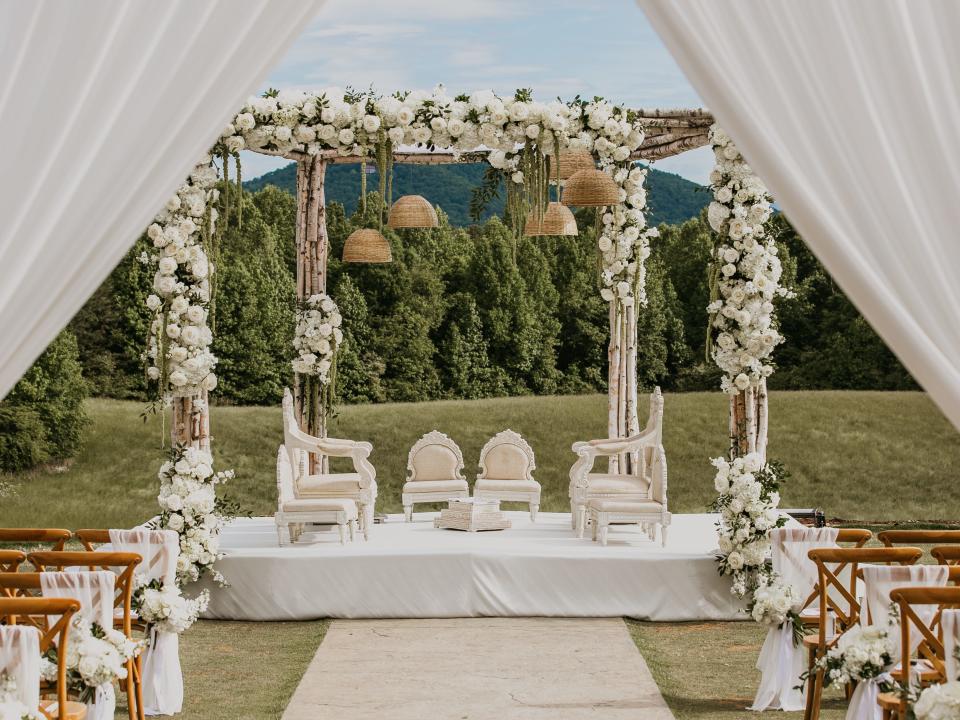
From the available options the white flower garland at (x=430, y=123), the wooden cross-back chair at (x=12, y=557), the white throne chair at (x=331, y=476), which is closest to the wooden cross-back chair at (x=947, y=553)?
the white flower garland at (x=430, y=123)

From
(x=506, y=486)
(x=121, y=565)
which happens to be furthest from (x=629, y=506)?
(x=121, y=565)

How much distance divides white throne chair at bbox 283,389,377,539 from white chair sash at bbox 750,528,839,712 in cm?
361

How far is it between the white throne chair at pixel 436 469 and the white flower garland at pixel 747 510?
293 cm

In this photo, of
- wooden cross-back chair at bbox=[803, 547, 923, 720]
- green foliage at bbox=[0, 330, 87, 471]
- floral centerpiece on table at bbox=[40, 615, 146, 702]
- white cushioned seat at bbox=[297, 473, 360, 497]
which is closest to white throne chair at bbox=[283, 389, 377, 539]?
white cushioned seat at bbox=[297, 473, 360, 497]

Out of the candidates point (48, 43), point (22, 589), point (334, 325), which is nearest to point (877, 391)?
point (334, 325)

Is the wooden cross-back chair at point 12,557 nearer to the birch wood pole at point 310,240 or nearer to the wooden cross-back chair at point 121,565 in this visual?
the wooden cross-back chair at point 121,565

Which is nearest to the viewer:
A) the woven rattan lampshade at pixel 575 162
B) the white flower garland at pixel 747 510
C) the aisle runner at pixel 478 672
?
the aisle runner at pixel 478 672

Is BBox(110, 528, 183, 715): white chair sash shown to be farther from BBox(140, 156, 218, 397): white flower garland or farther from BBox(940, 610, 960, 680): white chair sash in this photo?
BBox(940, 610, 960, 680): white chair sash

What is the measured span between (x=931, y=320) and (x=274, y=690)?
435cm

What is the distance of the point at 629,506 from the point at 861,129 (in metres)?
5.59

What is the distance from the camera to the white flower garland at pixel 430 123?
841 cm

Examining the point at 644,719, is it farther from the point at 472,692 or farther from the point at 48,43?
the point at 48,43

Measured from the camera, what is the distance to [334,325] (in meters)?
10.1

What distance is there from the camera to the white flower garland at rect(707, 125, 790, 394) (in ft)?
26.6
